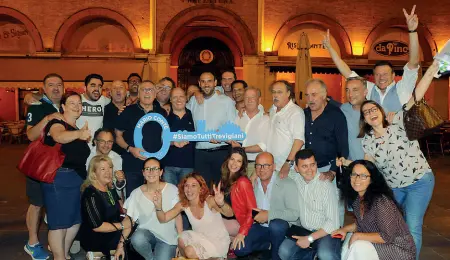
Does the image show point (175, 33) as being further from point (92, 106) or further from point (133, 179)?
point (133, 179)

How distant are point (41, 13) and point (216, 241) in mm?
15649

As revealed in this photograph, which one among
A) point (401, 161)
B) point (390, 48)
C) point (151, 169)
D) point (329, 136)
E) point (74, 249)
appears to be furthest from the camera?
point (390, 48)

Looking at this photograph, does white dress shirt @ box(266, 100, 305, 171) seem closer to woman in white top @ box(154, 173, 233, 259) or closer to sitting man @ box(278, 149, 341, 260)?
sitting man @ box(278, 149, 341, 260)

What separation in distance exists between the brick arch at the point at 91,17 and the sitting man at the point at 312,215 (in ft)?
47.4

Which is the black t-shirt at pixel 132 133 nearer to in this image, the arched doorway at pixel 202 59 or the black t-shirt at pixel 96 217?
the black t-shirt at pixel 96 217

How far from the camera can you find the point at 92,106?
666 centimetres

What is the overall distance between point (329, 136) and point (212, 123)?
1.74 meters

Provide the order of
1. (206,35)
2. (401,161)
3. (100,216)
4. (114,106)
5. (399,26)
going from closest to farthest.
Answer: (401,161), (100,216), (114,106), (399,26), (206,35)

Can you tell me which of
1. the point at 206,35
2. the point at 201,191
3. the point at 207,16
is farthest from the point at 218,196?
the point at 206,35

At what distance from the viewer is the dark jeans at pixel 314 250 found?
4.89m

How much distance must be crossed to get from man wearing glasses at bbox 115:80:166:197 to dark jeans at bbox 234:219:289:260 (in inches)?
64.3

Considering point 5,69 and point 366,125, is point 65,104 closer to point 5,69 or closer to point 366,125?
point 366,125

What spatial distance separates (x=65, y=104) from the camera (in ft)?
17.2

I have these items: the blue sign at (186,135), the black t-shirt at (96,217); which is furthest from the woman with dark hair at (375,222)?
the black t-shirt at (96,217)
